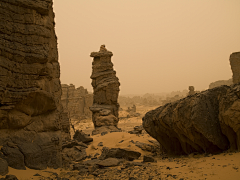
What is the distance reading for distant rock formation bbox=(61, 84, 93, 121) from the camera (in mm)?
33594

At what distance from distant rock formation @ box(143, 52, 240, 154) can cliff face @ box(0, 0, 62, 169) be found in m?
3.99

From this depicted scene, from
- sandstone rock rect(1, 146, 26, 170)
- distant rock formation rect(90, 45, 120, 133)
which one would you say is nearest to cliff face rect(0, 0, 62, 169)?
sandstone rock rect(1, 146, 26, 170)

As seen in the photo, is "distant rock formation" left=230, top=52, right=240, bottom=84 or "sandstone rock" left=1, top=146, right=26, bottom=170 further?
"distant rock formation" left=230, top=52, right=240, bottom=84

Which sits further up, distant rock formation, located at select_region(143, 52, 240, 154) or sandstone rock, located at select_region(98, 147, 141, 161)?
distant rock formation, located at select_region(143, 52, 240, 154)

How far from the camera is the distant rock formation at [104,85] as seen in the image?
17.6m

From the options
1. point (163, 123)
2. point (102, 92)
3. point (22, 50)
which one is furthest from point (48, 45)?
point (102, 92)

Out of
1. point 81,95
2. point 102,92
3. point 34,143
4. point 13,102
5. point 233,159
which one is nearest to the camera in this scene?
point 233,159

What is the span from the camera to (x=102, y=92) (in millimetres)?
18000

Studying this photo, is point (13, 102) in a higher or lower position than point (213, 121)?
higher

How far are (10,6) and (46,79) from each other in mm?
2176

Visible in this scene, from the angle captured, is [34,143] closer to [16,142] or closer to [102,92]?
[16,142]

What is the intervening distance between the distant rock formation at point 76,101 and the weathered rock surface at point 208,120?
27412 mm

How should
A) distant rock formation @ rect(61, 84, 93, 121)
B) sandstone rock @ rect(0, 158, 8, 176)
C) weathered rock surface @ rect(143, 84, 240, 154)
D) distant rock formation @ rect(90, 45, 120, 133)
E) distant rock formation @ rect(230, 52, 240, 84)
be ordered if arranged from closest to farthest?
sandstone rock @ rect(0, 158, 8, 176) → weathered rock surface @ rect(143, 84, 240, 154) → distant rock formation @ rect(230, 52, 240, 84) → distant rock formation @ rect(90, 45, 120, 133) → distant rock formation @ rect(61, 84, 93, 121)

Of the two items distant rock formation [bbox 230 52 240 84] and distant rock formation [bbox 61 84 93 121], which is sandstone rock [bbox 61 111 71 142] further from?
distant rock formation [bbox 61 84 93 121]
